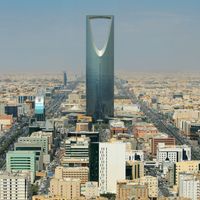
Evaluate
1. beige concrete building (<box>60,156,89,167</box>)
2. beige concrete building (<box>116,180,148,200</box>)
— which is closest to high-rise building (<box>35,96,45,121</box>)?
beige concrete building (<box>60,156,89,167</box>)

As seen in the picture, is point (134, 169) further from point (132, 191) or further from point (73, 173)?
point (132, 191)

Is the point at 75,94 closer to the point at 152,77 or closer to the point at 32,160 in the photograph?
Answer: the point at 152,77

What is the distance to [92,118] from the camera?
15195 mm

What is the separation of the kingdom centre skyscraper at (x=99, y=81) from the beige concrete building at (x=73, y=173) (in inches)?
259

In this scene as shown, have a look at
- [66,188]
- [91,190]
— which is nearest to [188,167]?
[91,190]

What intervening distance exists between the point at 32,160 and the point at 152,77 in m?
3.72

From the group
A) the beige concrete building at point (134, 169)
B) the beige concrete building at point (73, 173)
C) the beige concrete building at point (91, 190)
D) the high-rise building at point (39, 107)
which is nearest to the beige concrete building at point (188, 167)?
the beige concrete building at point (134, 169)

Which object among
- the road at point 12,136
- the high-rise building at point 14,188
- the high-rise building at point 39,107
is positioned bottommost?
the high-rise building at point 14,188

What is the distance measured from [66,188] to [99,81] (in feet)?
29.5

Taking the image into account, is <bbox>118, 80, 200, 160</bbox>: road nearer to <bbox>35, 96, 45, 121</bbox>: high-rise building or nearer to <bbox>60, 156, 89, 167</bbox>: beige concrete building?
<bbox>35, 96, 45, 121</bbox>: high-rise building

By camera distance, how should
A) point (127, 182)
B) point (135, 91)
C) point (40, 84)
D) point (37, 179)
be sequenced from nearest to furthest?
point (127, 182), point (37, 179), point (40, 84), point (135, 91)

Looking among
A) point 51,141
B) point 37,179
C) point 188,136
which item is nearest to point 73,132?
point 51,141

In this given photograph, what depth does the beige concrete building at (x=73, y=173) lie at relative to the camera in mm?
8148

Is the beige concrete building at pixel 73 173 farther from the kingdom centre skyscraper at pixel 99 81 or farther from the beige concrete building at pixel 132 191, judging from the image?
the kingdom centre skyscraper at pixel 99 81
